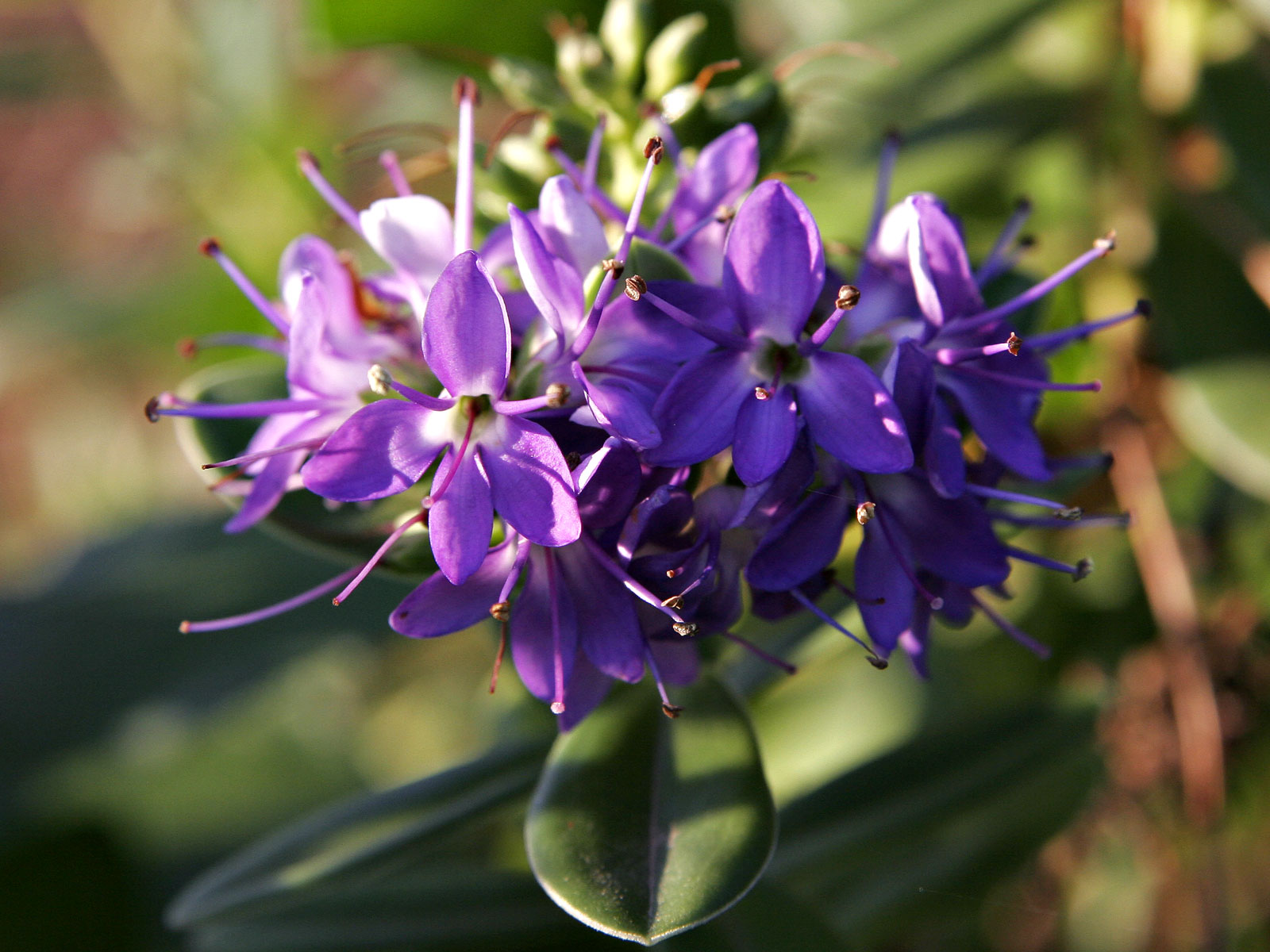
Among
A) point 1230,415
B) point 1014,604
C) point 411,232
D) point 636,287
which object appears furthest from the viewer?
point 1014,604

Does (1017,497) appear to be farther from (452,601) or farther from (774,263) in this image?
(452,601)

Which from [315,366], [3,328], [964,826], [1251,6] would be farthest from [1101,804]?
[3,328]

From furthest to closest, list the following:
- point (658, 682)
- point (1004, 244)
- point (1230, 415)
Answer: point (1230, 415)
point (1004, 244)
point (658, 682)

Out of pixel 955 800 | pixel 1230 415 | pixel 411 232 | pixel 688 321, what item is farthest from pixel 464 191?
pixel 1230 415

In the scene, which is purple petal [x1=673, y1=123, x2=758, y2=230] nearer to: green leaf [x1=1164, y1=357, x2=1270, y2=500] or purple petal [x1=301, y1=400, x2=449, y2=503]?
purple petal [x1=301, y1=400, x2=449, y2=503]

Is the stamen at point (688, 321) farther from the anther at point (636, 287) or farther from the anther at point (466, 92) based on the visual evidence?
the anther at point (466, 92)

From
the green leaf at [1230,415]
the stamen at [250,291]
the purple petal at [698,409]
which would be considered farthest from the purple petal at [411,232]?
the green leaf at [1230,415]

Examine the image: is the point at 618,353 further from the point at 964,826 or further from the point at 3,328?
the point at 3,328
